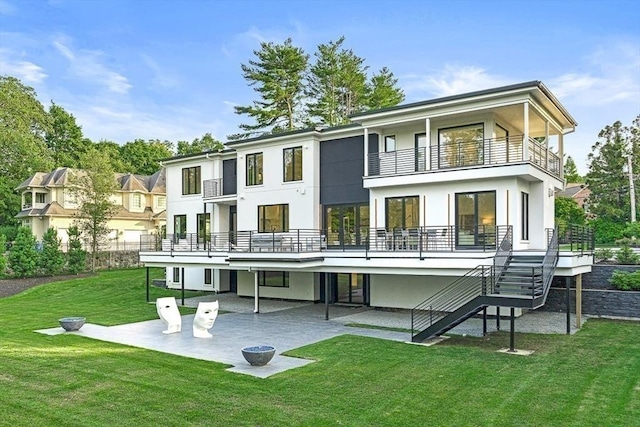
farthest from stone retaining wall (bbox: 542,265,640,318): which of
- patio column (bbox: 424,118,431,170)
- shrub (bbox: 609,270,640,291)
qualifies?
patio column (bbox: 424,118,431,170)

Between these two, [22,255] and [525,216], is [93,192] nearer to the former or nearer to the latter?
[22,255]

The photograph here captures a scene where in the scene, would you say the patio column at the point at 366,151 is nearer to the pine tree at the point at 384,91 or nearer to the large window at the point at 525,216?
the large window at the point at 525,216

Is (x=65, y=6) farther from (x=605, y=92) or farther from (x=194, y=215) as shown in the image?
(x=605, y=92)

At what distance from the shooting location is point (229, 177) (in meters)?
25.2

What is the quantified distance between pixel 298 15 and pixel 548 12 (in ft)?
37.5

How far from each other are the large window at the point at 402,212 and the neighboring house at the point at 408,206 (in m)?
0.05

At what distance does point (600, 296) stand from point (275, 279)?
44.0 feet

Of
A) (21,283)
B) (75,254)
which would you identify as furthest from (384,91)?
(21,283)

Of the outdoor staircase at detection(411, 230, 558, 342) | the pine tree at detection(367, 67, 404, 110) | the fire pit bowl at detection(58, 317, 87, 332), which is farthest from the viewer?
the pine tree at detection(367, 67, 404, 110)

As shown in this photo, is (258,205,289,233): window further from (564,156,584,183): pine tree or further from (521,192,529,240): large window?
(564,156,584,183): pine tree

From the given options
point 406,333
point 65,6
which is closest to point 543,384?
point 406,333

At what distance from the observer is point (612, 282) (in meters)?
17.1

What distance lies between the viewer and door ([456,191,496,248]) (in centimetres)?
1669

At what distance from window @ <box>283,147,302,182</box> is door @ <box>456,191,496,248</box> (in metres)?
Answer: 7.62
